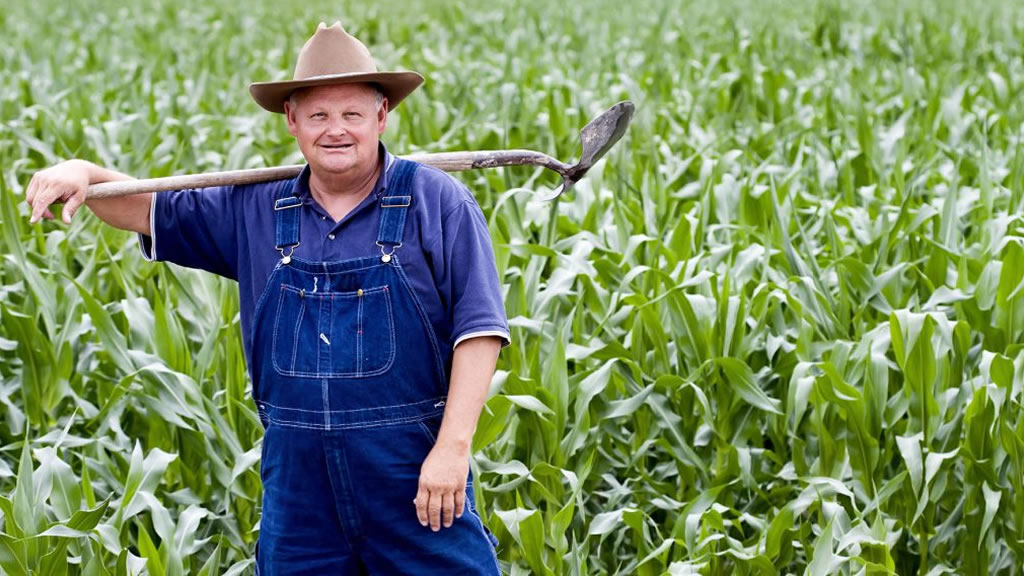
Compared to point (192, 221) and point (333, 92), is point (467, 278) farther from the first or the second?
point (192, 221)

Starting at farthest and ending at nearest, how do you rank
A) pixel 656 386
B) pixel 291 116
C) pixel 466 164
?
1. pixel 656 386
2. pixel 466 164
3. pixel 291 116

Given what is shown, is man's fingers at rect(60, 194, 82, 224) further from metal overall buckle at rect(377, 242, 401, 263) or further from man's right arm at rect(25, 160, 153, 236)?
metal overall buckle at rect(377, 242, 401, 263)

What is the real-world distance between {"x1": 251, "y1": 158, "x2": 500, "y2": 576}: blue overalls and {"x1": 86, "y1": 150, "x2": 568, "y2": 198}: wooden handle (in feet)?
0.20

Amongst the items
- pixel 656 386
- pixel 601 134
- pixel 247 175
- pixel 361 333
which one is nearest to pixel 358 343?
pixel 361 333

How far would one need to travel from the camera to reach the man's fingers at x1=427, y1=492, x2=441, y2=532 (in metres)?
1.99

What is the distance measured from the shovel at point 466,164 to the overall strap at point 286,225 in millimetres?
66

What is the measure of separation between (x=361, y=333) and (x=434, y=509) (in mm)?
267

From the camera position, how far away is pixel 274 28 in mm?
11961

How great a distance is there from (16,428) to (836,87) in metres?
4.99

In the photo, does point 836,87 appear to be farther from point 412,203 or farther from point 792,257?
point 412,203

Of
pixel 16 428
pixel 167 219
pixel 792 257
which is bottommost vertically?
pixel 16 428

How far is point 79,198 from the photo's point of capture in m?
2.04

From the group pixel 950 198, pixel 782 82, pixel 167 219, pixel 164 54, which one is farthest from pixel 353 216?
pixel 164 54

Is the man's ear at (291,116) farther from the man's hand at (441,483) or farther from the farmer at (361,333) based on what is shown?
the man's hand at (441,483)
